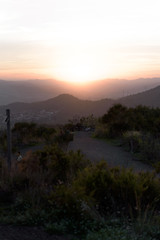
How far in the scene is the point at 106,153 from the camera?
12133mm

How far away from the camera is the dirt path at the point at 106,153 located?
10314 millimetres

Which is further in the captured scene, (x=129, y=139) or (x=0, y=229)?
(x=129, y=139)

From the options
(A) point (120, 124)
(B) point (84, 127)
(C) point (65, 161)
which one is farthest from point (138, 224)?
(B) point (84, 127)

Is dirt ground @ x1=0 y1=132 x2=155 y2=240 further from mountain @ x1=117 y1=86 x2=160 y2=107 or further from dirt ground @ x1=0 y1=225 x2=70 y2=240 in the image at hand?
mountain @ x1=117 y1=86 x2=160 y2=107

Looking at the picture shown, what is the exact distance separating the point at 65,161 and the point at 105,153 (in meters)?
5.04

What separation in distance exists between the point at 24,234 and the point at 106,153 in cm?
799

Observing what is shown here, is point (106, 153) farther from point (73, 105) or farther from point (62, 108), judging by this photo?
point (62, 108)

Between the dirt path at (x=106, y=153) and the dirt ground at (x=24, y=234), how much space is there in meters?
5.27

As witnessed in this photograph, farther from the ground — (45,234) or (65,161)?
(65,161)

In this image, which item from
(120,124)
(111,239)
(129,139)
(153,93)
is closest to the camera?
(111,239)

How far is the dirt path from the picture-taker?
10.3m

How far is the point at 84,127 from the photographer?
21.0m

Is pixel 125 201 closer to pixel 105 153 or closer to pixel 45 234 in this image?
pixel 45 234

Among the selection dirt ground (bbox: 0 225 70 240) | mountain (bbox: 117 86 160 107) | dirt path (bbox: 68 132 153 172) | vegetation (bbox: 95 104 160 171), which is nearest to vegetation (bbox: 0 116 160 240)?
dirt ground (bbox: 0 225 70 240)
